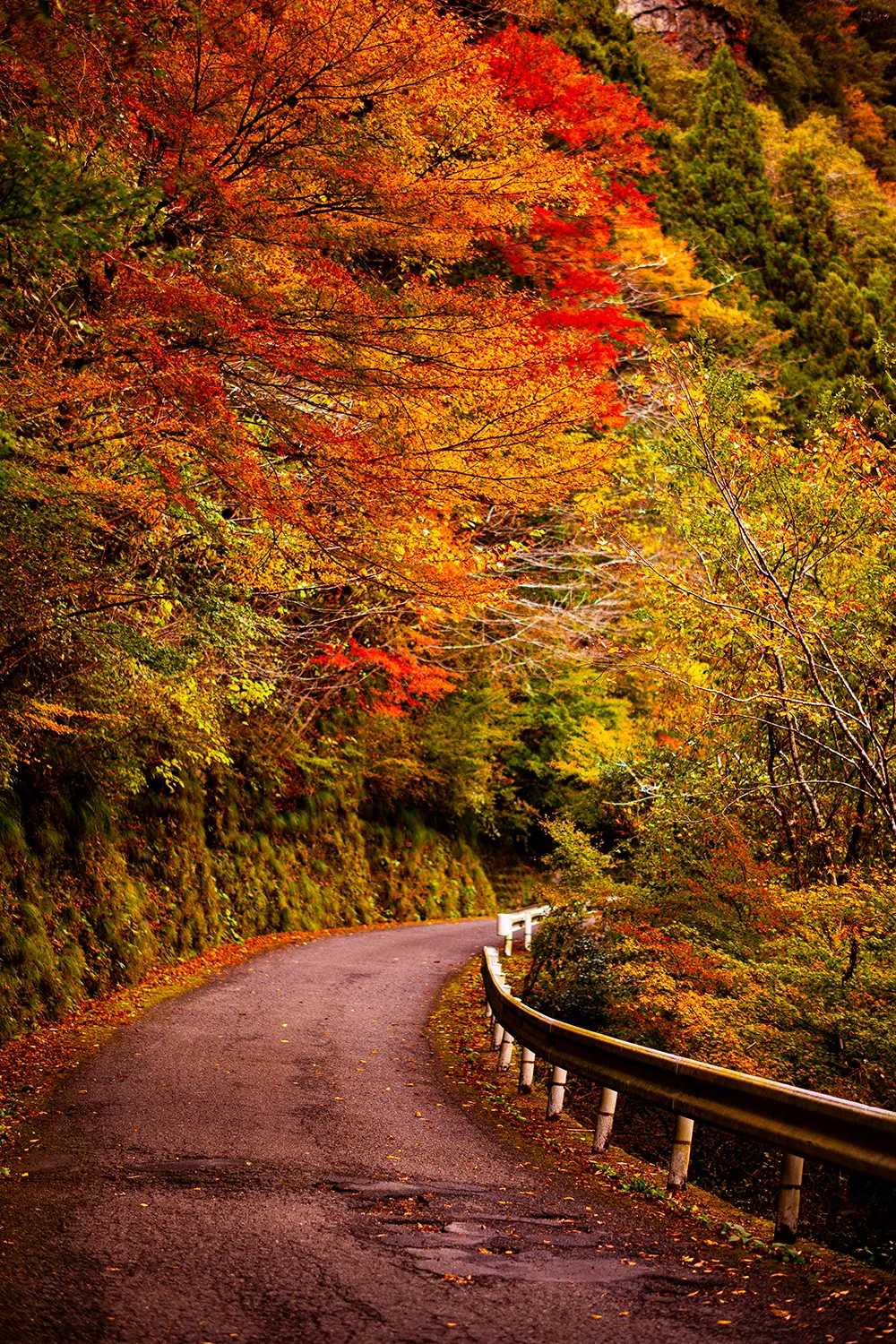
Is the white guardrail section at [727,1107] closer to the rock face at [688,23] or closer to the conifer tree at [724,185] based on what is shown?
the conifer tree at [724,185]

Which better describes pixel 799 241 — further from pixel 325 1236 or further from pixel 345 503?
pixel 325 1236

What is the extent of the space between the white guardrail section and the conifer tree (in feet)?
99.4

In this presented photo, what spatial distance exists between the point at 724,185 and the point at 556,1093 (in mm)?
38318

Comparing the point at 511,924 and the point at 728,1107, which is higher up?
the point at 728,1107

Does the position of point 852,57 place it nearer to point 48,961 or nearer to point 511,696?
point 511,696

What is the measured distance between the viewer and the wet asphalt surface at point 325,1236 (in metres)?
3.95

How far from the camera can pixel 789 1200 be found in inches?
203

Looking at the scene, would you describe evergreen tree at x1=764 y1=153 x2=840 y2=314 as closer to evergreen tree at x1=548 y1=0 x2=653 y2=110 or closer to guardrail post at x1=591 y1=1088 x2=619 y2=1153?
evergreen tree at x1=548 y1=0 x2=653 y2=110

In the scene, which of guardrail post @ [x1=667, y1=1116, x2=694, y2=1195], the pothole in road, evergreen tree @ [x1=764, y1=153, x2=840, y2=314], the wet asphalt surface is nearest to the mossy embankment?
the wet asphalt surface

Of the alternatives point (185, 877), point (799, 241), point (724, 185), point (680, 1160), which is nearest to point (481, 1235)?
point (680, 1160)

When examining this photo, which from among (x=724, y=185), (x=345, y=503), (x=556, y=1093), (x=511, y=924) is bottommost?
(x=511, y=924)

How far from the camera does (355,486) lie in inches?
330

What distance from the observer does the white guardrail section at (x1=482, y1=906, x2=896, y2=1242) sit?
4.54 metres

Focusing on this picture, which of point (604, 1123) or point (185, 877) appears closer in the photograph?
point (604, 1123)
